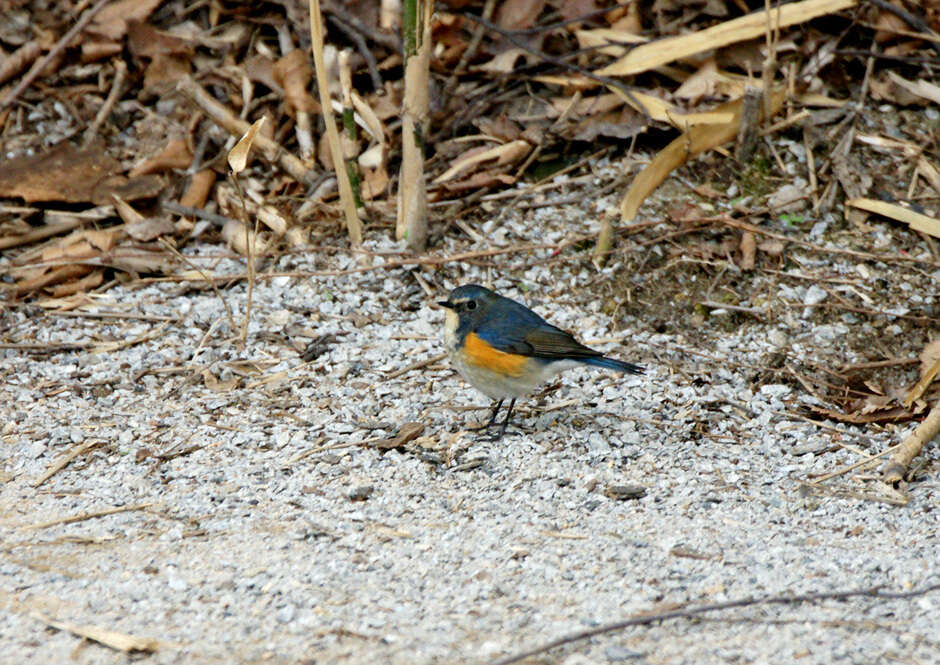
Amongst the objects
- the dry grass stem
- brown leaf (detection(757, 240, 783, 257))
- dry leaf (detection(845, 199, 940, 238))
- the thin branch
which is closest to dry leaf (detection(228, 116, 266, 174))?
the dry grass stem

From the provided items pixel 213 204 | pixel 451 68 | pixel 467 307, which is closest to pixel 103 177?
pixel 213 204

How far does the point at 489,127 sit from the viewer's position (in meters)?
7.03

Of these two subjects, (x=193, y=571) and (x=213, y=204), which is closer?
(x=193, y=571)

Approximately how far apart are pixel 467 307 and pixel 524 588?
1755mm

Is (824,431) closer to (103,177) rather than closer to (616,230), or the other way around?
(616,230)

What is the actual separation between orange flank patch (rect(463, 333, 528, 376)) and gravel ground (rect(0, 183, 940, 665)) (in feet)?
1.10

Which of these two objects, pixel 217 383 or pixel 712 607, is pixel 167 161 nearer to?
pixel 217 383

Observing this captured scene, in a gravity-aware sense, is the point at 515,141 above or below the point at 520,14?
below

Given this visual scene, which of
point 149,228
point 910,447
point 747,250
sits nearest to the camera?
point 910,447

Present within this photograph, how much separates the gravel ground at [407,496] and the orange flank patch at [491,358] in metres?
0.33

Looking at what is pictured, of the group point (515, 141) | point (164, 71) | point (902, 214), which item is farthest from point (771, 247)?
point (164, 71)

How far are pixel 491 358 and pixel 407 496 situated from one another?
0.83m

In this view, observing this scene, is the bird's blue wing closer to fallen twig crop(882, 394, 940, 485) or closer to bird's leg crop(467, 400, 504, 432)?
bird's leg crop(467, 400, 504, 432)

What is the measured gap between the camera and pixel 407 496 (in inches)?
178
